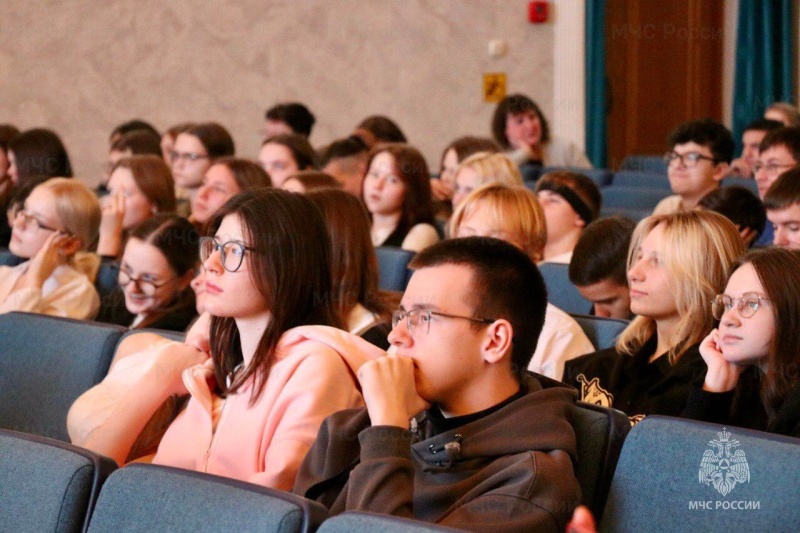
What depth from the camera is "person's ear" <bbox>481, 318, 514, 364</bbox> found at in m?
1.90

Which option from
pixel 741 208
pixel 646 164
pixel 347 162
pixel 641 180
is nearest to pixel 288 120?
pixel 347 162

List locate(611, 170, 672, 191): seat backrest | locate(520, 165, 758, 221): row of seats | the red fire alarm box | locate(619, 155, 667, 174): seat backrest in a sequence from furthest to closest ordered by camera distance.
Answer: the red fire alarm box, locate(619, 155, 667, 174): seat backrest, locate(611, 170, 672, 191): seat backrest, locate(520, 165, 758, 221): row of seats

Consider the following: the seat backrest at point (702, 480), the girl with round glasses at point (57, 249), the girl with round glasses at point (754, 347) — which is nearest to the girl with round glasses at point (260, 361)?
the seat backrest at point (702, 480)

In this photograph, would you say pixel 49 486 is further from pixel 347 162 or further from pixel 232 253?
pixel 347 162

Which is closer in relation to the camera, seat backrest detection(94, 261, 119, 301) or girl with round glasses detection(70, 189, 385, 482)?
girl with round glasses detection(70, 189, 385, 482)

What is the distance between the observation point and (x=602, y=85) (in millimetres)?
8695

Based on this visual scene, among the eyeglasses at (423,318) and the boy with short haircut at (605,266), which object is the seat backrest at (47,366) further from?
the boy with short haircut at (605,266)

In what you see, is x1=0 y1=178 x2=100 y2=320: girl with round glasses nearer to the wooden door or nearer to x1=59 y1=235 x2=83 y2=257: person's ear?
x1=59 y1=235 x2=83 y2=257: person's ear

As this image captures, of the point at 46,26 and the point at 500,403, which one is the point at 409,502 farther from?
the point at 46,26

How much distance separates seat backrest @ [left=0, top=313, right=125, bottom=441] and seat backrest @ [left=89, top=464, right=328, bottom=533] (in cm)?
121

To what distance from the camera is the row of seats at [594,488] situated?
5.08 feet

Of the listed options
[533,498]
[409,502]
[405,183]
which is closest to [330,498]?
[409,502]

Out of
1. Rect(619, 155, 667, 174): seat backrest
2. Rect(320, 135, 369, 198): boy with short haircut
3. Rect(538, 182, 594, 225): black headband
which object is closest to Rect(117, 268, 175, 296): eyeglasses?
Rect(538, 182, 594, 225): black headband

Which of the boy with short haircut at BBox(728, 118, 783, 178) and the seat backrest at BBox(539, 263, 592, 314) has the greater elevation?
the boy with short haircut at BBox(728, 118, 783, 178)
